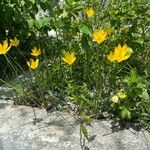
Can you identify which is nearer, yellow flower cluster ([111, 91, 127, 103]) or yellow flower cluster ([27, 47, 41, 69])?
yellow flower cluster ([111, 91, 127, 103])

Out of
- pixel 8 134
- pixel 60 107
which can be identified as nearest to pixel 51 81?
pixel 60 107

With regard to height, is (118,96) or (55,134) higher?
(118,96)

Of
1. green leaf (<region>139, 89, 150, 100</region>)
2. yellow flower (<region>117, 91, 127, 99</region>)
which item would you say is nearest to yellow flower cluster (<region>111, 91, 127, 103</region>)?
yellow flower (<region>117, 91, 127, 99</region>)

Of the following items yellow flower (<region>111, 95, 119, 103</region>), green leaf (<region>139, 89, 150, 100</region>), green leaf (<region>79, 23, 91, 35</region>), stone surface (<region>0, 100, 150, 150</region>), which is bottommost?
stone surface (<region>0, 100, 150, 150</region>)

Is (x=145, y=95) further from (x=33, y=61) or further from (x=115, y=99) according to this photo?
(x=33, y=61)

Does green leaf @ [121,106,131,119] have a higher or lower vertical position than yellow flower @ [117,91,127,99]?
lower

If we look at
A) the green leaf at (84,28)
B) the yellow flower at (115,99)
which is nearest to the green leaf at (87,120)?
the yellow flower at (115,99)

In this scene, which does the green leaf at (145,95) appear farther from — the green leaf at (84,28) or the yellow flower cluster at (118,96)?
the green leaf at (84,28)

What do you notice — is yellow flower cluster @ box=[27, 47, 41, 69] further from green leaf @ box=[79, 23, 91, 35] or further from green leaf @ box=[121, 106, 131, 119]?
green leaf @ box=[121, 106, 131, 119]

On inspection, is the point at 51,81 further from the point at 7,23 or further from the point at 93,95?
the point at 7,23

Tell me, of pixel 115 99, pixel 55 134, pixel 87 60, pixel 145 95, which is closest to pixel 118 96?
pixel 115 99
